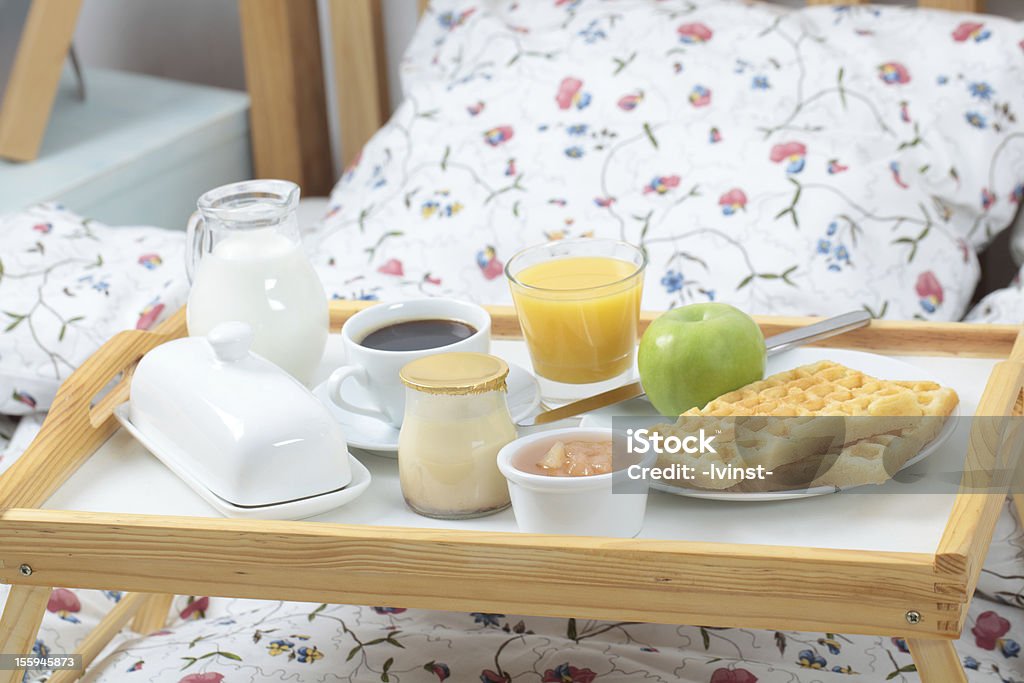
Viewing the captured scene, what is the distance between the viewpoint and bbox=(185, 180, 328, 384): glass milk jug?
39.9 inches

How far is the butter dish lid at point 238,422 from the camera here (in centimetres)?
82

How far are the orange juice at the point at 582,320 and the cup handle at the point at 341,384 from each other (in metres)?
0.15

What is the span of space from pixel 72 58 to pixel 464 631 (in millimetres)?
1773

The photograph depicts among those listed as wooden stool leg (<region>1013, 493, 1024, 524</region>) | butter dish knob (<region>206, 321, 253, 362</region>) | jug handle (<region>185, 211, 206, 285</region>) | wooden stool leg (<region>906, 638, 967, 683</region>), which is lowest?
wooden stool leg (<region>1013, 493, 1024, 524</region>)

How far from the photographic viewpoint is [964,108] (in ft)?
5.20

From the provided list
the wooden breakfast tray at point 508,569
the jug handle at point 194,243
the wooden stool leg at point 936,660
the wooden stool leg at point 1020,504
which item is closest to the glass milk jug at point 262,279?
the jug handle at point 194,243

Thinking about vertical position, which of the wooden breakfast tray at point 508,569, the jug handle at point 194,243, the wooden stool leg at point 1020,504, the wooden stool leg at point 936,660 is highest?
the jug handle at point 194,243

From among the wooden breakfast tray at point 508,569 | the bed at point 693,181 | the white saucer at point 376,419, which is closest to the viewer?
the wooden breakfast tray at point 508,569

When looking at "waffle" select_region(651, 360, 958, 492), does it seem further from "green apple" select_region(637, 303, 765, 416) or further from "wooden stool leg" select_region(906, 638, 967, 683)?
"wooden stool leg" select_region(906, 638, 967, 683)

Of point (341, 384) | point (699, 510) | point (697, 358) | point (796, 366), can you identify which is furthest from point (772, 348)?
point (341, 384)

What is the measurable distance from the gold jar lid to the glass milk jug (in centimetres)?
22

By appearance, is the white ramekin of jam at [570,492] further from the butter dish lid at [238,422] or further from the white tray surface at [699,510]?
the butter dish lid at [238,422]

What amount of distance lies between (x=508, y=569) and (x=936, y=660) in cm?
28

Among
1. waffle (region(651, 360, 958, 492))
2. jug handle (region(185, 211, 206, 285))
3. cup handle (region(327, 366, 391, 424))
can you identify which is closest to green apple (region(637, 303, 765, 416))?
waffle (region(651, 360, 958, 492))
